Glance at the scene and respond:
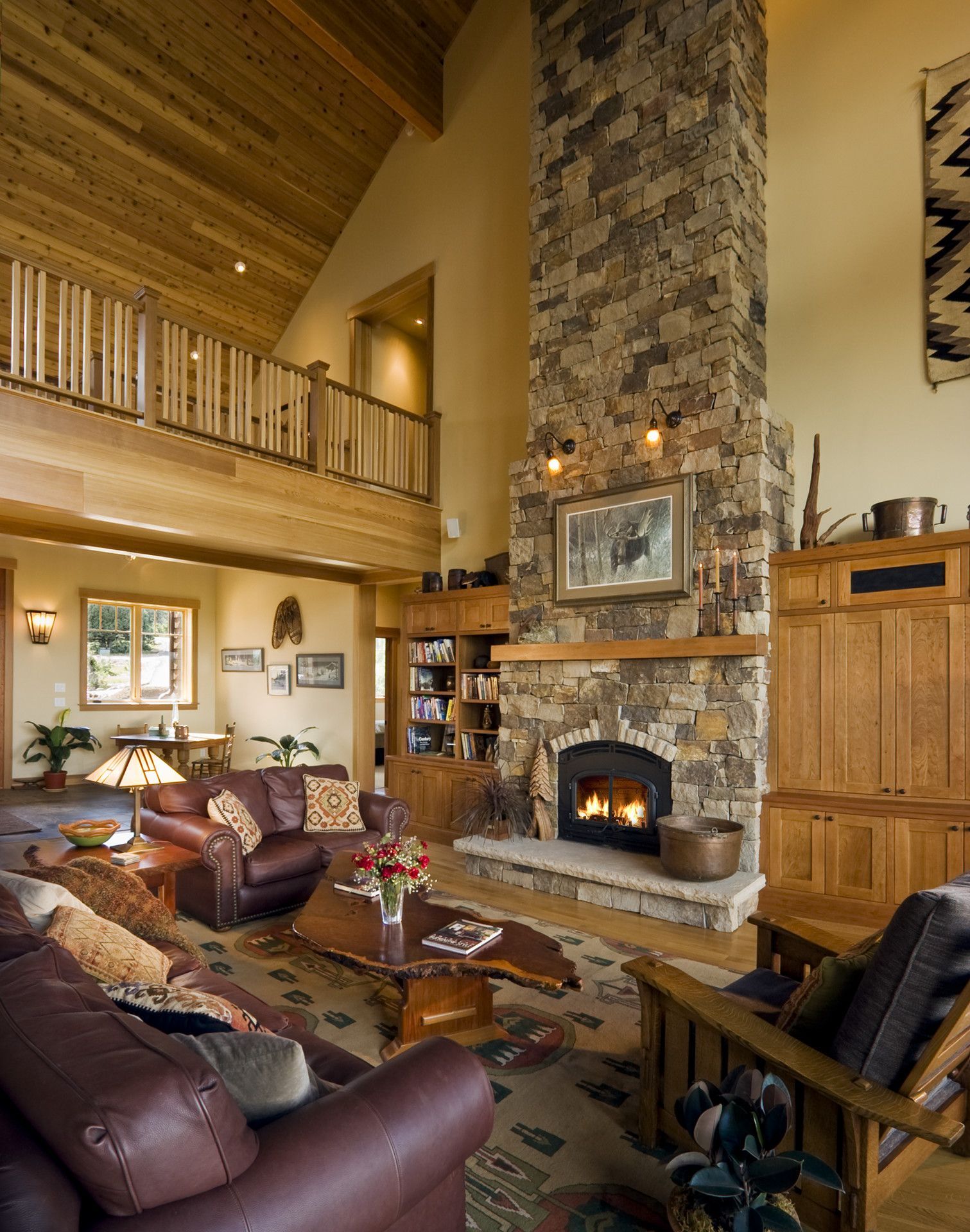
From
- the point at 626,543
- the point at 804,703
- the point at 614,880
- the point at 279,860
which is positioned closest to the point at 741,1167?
the point at 614,880

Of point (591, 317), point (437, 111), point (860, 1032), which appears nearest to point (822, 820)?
point (860, 1032)

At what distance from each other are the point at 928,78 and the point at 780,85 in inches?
40.5

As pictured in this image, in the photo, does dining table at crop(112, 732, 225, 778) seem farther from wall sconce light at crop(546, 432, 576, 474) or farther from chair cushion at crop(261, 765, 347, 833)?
wall sconce light at crop(546, 432, 576, 474)

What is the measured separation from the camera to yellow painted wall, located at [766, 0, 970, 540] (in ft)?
15.8

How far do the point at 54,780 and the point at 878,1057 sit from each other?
9713 millimetres

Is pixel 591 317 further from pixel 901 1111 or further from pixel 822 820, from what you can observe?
pixel 901 1111

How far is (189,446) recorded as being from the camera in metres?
5.37

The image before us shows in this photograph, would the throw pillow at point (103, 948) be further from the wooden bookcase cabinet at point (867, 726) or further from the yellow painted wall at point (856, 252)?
the yellow painted wall at point (856, 252)

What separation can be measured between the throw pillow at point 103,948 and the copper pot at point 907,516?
438 centimetres

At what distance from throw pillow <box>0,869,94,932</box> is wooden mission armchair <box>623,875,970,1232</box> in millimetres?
1902

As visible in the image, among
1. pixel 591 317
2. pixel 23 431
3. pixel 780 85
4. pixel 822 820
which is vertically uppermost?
pixel 780 85

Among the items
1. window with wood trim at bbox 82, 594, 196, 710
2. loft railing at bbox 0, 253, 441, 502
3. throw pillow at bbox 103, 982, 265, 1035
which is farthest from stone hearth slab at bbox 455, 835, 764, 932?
window with wood trim at bbox 82, 594, 196, 710

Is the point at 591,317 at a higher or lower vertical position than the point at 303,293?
lower

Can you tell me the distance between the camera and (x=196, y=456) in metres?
5.40
